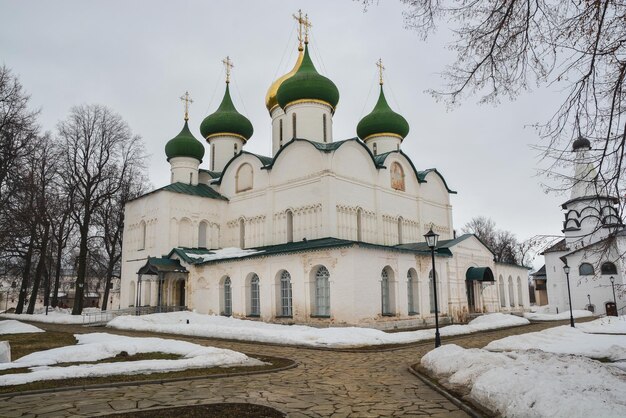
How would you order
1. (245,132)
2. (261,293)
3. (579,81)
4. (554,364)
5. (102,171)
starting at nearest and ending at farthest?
(579,81) < (554,364) < (261,293) < (102,171) < (245,132)

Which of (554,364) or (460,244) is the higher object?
(460,244)

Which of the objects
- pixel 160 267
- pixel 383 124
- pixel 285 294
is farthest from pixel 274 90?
pixel 285 294

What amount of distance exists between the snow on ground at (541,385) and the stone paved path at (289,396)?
1.68ft

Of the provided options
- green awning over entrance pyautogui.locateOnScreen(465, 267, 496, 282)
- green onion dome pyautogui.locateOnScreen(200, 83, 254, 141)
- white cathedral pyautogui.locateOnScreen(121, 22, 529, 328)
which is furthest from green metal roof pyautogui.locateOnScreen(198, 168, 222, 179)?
green awning over entrance pyautogui.locateOnScreen(465, 267, 496, 282)

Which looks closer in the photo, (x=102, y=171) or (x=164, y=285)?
(x=164, y=285)

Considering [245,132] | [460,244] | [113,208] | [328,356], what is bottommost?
[328,356]

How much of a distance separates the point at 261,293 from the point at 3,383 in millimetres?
14673

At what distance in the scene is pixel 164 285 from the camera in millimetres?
25703

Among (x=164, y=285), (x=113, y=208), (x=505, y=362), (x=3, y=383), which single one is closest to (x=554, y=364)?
(x=505, y=362)

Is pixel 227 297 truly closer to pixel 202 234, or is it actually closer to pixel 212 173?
pixel 202 234

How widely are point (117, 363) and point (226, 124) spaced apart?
2487 centimetres

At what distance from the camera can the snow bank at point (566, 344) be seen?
410 inches

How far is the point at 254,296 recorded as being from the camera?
22.2m

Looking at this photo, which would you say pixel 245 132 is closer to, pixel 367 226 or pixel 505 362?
pixel 367 226
